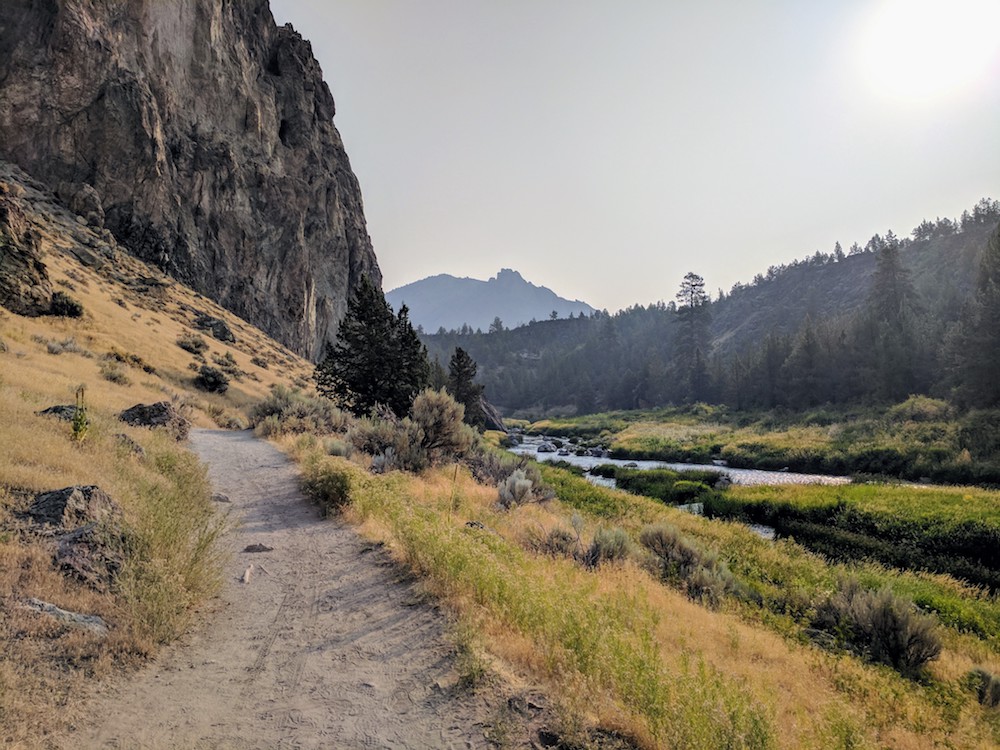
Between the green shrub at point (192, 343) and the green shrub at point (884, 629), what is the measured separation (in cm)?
3520

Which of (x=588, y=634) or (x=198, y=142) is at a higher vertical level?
(x=198, y=142)

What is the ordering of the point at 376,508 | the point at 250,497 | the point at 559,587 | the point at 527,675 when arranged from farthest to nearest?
the point at 250,497 < the point at 376,508 < the point at 559,587 < the point at 527,675

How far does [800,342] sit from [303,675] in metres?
73.4

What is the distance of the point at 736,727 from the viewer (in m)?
3.36

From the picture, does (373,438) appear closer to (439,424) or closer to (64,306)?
(439,424)

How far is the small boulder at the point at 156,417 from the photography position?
14559mm

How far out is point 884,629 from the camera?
8445 millimetres

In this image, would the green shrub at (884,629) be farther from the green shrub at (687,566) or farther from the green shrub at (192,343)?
the green shrub at (192,343)

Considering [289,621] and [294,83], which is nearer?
[289,621]

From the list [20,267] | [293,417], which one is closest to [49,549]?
[293,417]

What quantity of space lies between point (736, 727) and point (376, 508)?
6707mm

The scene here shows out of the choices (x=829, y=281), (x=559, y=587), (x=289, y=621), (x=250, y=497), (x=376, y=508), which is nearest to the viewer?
(x=289, y=621)

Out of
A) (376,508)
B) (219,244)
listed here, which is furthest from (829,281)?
(376,508)

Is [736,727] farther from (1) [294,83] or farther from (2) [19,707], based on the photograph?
(1) [294,83]
